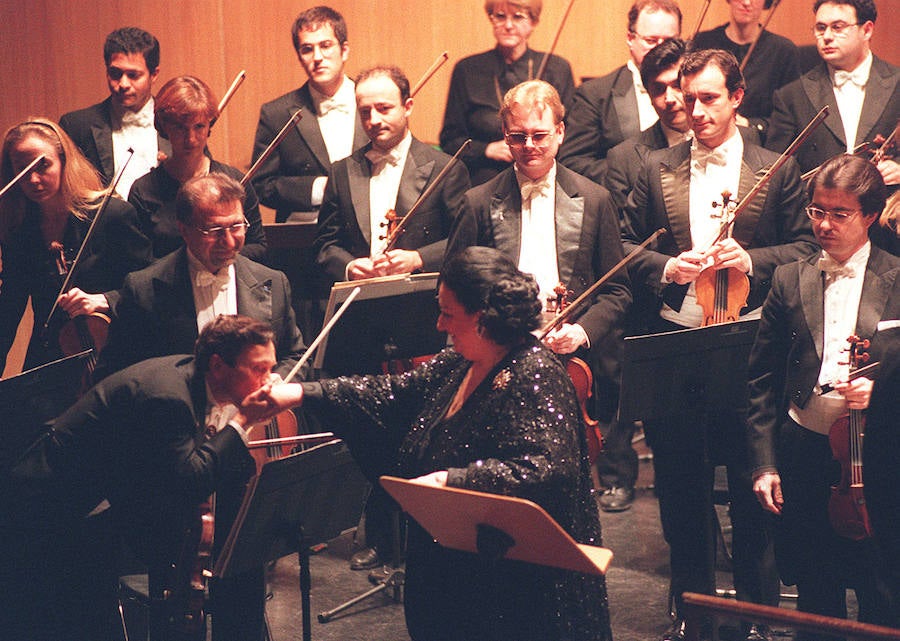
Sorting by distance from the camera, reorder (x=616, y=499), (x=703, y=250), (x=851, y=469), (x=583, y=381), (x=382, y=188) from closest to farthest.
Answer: (x=851, y=469)
(x=583, y=381)
(x=703, y=250)
(x=382, y=188)
(x=616, y=499)

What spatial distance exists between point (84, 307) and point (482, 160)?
5.93 ft

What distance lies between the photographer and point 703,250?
352cm

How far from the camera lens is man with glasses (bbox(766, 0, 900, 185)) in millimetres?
4207

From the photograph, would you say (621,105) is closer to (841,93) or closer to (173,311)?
(841,93)

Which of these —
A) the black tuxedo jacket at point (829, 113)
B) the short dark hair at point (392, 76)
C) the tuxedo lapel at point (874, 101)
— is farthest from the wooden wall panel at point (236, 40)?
the short dark hair at point (392, 76)

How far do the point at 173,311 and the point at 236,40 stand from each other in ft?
9.54

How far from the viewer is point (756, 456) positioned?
3.17 m

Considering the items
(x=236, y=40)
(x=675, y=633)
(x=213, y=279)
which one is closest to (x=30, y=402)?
(x=213, y=279)

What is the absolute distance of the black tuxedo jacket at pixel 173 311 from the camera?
3258 millimetres

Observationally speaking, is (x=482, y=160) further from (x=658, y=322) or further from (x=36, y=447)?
(x=36, y=447)

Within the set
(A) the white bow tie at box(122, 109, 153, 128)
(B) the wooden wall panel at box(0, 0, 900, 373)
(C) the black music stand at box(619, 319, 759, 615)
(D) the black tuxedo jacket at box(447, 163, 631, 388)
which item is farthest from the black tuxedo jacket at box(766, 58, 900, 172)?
(A) the white bow tie at box(122, 109, 153, 128)

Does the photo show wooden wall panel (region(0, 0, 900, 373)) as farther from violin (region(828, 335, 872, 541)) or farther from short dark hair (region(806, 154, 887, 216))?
violin (region(828, 335, 872, 541))

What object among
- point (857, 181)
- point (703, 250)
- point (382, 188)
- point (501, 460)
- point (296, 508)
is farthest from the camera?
point (382, 188)

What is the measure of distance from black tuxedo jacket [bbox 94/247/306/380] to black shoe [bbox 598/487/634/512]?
155 cm
